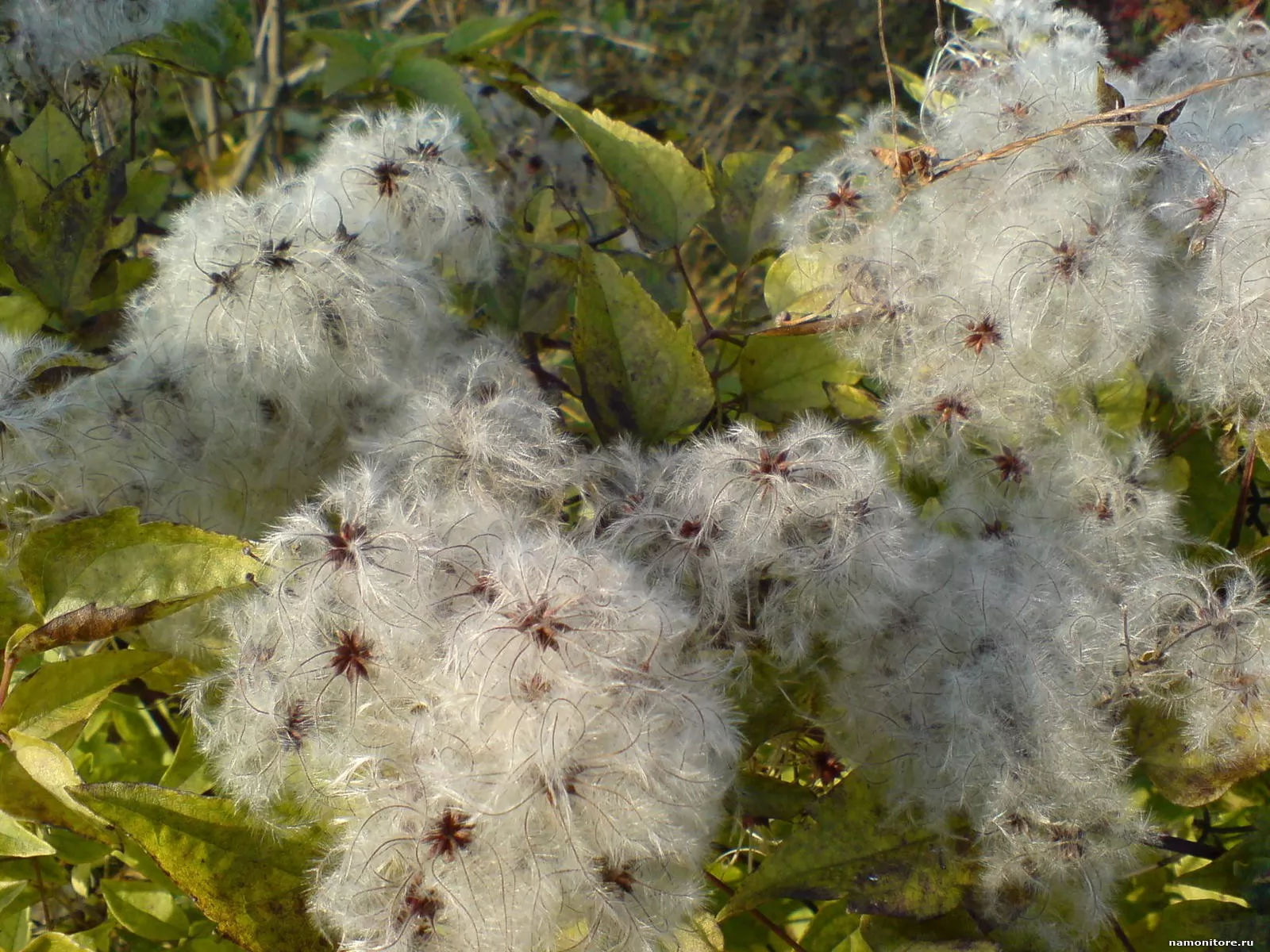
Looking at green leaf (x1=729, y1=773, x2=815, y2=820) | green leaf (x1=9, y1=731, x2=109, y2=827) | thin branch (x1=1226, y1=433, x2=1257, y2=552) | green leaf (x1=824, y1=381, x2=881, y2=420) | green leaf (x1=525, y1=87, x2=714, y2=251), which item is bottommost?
green leaf (x1=729, y1=773, x2=815, y2=820)

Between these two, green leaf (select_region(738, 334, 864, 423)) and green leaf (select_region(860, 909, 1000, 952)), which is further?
green leaf (select_region(738, 334, 864, 423))

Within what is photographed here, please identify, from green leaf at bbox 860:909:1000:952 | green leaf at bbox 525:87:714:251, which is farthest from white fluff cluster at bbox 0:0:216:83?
green leaf at bbox 860:909:1000:952

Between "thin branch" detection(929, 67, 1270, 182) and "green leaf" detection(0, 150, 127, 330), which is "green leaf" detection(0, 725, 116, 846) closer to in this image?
"green leaf" detection(0, 150, 127, 330)

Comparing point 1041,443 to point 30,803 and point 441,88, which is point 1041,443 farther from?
point 30,803

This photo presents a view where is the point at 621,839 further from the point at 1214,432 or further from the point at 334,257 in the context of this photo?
the point at 1214,432

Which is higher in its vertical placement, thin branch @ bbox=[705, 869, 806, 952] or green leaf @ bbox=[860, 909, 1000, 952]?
green leaf @ bbox=[860, 909, 1000, 952]

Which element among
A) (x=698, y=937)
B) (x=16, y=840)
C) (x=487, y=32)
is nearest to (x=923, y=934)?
(x=698, y=937)
